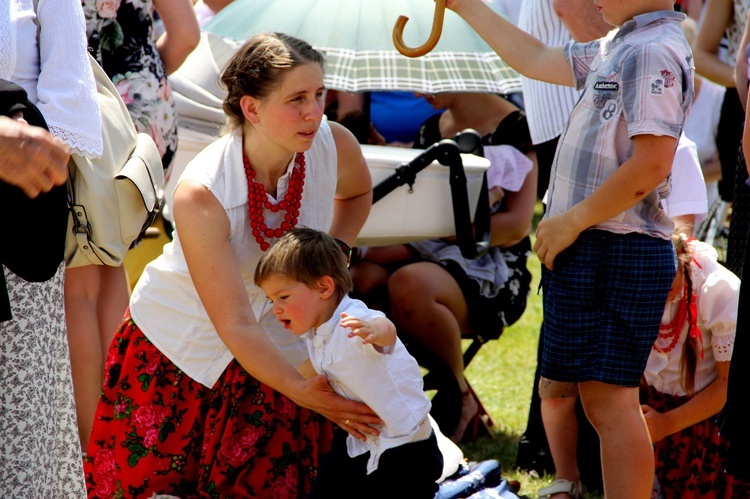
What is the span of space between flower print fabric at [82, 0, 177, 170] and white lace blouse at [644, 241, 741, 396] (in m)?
1.73

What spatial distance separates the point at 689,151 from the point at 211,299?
1.62 metres

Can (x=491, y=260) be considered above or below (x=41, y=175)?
below

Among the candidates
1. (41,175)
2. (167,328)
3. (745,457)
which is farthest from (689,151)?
(41,175)

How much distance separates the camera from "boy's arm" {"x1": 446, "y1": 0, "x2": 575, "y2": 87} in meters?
2.81

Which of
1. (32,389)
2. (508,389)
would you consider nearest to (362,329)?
(32,389)

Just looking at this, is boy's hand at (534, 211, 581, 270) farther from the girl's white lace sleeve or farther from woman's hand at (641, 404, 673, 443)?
the girl's white lace sleeve

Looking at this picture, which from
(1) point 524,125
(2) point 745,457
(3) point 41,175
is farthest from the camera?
(1) point 524,125

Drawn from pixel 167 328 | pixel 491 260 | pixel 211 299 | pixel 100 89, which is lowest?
pixel 491 260

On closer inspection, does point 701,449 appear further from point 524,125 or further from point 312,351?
point 524,125

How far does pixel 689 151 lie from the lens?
3.23m

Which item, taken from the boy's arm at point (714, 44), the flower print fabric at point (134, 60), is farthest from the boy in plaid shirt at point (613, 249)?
the boy's arm at point (714, 44)

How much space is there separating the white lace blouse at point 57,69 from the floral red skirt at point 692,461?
72.0 inches

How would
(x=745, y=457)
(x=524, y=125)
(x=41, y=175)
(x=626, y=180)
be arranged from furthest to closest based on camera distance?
(x=524, y=125) < (x=626, y=180) < (x=745, y=457) < (x=41, y=175)

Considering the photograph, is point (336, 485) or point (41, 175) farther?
point (336, 485)
